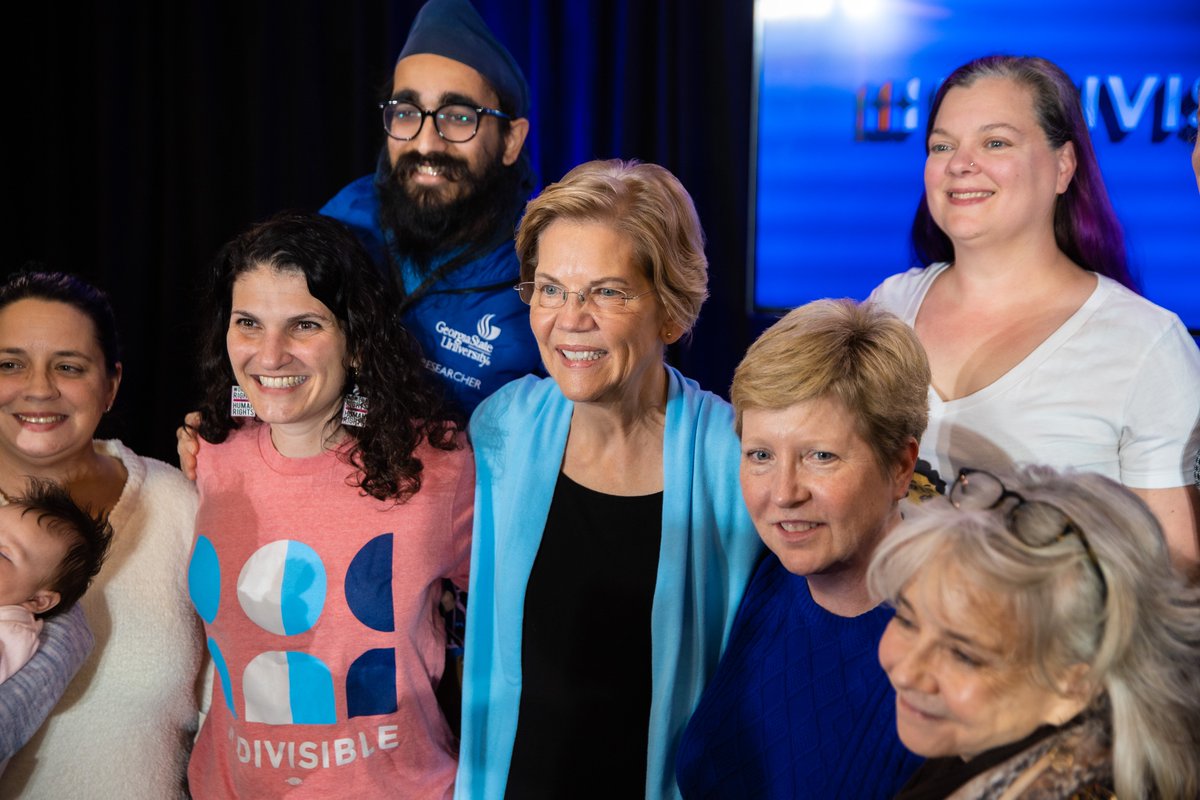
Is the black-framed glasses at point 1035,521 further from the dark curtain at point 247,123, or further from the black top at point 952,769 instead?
the dark curtain at point 247,123

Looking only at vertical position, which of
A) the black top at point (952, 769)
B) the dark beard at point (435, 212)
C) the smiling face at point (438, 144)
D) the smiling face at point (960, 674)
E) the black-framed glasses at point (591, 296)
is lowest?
the black top at point (952, 769)

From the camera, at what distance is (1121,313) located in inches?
80.6

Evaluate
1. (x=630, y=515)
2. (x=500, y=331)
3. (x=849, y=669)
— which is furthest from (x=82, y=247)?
(x=849, y=669)

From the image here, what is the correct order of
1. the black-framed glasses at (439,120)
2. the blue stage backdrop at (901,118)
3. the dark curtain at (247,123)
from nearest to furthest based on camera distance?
the black-framed glasses at (439,120), the blue stage backdrop at (901,118), the dark curtain at (247,123)

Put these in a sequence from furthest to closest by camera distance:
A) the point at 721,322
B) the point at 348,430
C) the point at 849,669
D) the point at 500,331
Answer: the point at 721,322, the point at 500,331, the point at 348,430, the point at 849,669

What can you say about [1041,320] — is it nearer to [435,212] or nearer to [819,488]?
[819,488]

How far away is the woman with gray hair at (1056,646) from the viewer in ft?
3.70

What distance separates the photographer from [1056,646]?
1143 mm

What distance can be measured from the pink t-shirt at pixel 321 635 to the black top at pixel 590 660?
7.8 inches

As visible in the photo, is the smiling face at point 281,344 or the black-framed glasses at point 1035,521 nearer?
the black-framed glasses at point 1035,521

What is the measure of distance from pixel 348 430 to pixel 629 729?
77 cm

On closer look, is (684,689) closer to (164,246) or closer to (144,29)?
(164,246)

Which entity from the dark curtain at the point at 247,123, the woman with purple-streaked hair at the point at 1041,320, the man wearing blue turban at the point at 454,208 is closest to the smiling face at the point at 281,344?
the man wearing blue turban at the point at 454,208

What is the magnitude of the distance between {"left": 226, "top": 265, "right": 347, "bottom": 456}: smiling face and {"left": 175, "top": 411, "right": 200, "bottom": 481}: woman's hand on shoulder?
25 centimetres
